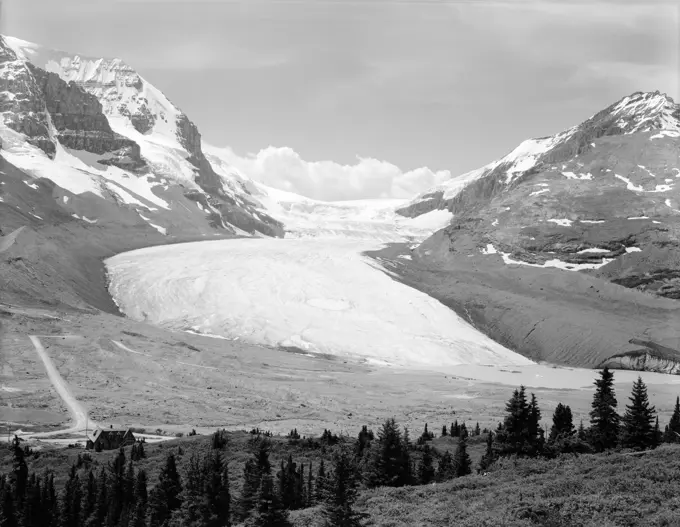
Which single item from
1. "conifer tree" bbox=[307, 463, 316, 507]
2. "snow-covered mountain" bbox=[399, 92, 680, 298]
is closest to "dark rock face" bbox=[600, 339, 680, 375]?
"snow-covered mountain" bbox=[399, 92, 680, 298]

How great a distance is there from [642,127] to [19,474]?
184662mm

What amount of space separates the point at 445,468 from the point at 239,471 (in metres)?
13.3

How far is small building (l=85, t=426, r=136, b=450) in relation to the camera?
200 ft

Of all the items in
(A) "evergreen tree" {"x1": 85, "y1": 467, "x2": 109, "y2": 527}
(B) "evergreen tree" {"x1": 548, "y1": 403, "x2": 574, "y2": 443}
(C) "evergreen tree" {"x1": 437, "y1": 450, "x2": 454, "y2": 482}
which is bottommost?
(A) "evergreen tree" {"x1": 85, "y1": 467, "x2": 109, "y2": 527}

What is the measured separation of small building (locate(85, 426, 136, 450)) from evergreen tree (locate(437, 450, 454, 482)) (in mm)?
27029

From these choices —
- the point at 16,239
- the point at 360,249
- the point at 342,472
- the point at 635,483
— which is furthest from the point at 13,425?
the point at 360,249

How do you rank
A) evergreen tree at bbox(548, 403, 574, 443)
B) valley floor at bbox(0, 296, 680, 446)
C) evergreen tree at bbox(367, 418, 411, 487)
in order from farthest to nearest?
valley floor at bbox(0, 296, 680, 446) → evergreen tree at bbox(548, 403, 574, 443) → evergreen tree at bbox(367, 418, 411, 487)

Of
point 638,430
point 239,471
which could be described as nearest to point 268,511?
point 239,471

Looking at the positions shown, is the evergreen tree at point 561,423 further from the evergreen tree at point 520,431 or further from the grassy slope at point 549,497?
the grassy slope at point 549,497

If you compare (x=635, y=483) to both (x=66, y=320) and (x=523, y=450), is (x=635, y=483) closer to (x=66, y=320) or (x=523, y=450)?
(x=523, y=450)

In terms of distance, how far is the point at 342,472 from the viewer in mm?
26797

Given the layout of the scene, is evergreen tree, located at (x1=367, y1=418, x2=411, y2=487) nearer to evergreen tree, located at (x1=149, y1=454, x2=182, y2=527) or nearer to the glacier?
evergreen tree, located at (x1=149, y1=454, x2=182, y2=527)

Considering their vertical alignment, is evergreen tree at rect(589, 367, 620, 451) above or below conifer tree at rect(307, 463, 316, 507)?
above

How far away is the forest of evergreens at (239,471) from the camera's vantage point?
4019 cm
